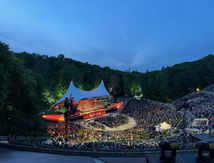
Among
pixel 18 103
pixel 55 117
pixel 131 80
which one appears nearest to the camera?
pixel 18 103

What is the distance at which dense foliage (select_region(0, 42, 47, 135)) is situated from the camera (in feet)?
117

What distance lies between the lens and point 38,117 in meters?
39.7

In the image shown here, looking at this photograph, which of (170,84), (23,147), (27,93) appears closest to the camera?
(23,147)

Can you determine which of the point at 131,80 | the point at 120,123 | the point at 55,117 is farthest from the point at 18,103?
the point at 131,80

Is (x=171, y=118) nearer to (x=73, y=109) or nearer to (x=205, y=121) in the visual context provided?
(x=205, y=121)

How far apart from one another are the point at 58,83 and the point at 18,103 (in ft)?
193

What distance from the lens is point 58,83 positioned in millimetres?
97062

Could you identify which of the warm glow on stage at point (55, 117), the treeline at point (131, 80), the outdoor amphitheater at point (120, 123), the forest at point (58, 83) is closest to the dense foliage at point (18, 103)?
the forest at point (58, 83)

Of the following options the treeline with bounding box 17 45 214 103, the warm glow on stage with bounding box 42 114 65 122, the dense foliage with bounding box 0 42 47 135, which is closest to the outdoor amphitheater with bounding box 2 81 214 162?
the warm glow on stage with bounding box 42 114 65 122

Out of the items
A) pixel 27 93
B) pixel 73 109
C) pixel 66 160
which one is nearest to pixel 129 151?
pixel 66 160

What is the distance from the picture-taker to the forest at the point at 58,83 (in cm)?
3694

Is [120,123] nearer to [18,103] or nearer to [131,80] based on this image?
[18,103]

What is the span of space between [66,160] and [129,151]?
13.4 feet

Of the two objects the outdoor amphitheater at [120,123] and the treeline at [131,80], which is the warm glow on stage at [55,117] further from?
the treeline at [131,80]
